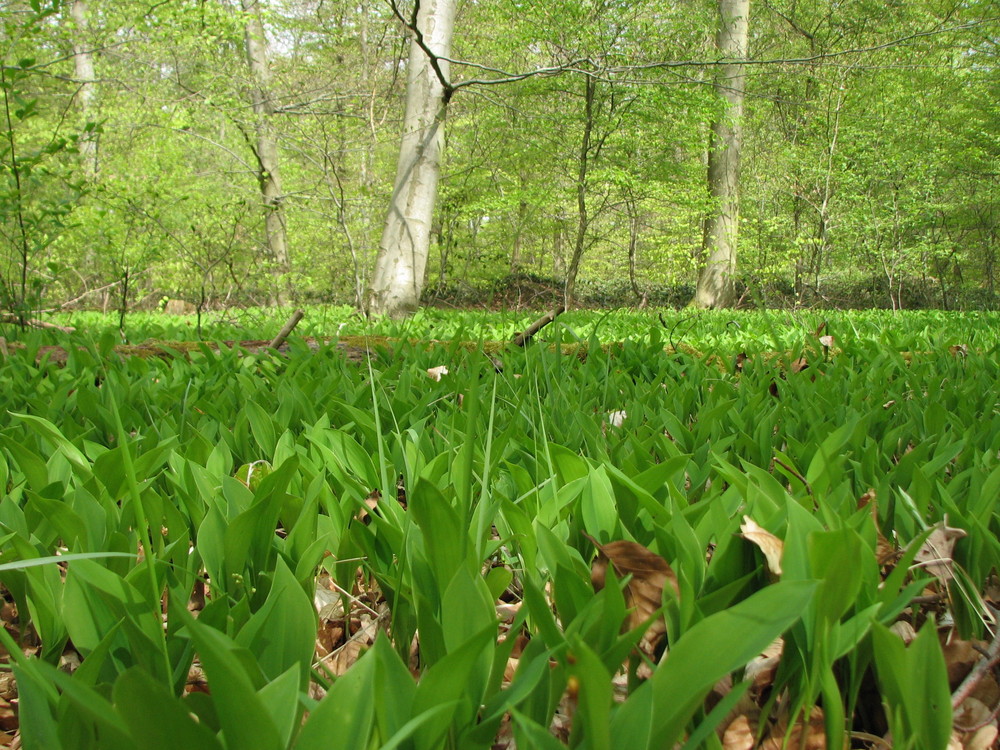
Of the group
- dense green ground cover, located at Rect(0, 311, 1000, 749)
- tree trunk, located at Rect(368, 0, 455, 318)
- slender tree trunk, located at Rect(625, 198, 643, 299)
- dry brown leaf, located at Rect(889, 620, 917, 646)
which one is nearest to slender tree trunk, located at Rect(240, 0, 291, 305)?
tree trunk, located at Rect(368, 0, 455, 318)

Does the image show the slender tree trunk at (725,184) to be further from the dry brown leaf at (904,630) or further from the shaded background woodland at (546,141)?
the dry brown leaf at (904,630)

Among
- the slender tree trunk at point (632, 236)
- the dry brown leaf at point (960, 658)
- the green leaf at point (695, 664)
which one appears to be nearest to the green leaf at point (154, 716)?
the green leaf at point (695, 664)

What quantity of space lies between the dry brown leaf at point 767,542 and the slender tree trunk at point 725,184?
1489 cm

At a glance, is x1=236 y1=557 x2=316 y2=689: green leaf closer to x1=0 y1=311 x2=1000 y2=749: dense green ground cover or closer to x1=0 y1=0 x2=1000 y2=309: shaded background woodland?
x1=0 y1=311 x2=1000 y2=749: dense green ground cover

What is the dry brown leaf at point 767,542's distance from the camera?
85 centimetres

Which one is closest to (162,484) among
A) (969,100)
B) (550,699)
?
(550,699)

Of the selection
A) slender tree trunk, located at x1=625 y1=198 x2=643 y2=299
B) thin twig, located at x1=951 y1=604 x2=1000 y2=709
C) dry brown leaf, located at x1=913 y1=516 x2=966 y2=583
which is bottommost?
thin twig, located at x1=951 y1=604 x2=1000 y2=709

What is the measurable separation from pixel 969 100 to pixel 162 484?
Answer: 23.1 meters

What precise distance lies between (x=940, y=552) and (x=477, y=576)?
64 cm

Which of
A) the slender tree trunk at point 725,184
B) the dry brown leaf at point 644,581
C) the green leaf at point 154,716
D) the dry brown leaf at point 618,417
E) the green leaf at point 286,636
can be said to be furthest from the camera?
the slender tree trunk at point 725,184

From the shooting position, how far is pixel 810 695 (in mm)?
690

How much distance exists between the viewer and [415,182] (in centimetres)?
938

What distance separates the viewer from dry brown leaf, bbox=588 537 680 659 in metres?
0.84

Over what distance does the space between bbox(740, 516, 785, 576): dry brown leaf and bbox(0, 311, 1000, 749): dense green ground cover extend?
26mm
